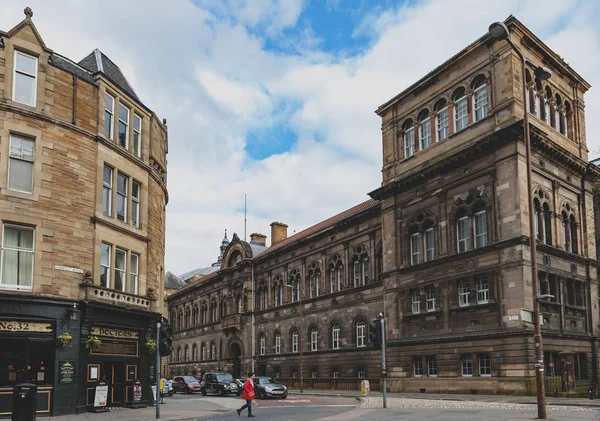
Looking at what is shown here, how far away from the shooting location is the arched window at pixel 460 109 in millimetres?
41312

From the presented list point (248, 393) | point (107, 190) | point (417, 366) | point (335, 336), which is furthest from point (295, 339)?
point (248, 393)

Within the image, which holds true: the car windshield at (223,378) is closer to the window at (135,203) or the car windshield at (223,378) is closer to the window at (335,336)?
the window at (335,336)

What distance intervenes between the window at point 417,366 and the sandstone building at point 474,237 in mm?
81

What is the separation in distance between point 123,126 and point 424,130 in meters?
23.2

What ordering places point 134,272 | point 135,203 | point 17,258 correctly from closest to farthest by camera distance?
1. point 17,258
2. point 134,272
3. point 135,203

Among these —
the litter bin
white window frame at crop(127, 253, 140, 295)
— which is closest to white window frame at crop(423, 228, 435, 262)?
white window frame at crop(127, 253, 140, 295)

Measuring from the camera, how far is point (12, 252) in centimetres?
2255

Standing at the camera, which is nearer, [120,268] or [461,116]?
[120,268]

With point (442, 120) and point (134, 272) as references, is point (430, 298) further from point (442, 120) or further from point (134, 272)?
point (134, 272)

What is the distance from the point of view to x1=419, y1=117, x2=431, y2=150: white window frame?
1745 inches

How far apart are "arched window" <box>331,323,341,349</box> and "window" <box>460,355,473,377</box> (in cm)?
1676

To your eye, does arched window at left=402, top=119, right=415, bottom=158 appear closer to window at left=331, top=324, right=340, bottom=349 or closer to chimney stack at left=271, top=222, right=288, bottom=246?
window at left=331, top=324, right=340, bottom=349

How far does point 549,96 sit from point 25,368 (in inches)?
1354

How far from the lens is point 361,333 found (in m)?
51.0
